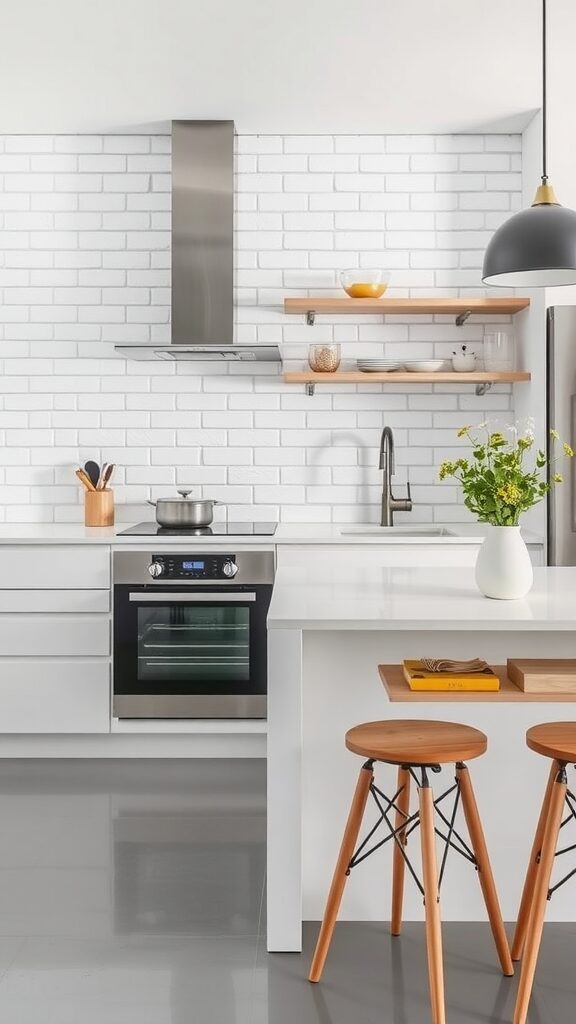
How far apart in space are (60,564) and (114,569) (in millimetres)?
231

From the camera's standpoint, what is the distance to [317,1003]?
2.25 m

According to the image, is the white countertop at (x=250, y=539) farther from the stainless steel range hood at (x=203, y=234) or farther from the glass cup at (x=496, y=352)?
the stainless steel range hood at (x=203, y=234)

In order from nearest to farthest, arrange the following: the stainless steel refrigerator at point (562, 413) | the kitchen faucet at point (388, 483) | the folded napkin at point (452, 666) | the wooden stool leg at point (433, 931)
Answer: the wooden stool leg at point (433, 931) → the folded napkin at point (452, 666) → the stainless steel refrigerator at point (562, 413) → the kitchen faucet at point (388, 483)

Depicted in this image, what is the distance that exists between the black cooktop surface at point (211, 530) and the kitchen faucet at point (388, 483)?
55 cm

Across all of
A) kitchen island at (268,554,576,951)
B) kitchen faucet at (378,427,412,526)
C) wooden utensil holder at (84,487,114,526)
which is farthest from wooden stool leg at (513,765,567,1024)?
wooden utensil holder at (84,487,114,526)

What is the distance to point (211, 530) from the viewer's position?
14.2 feet

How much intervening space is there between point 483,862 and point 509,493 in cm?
91

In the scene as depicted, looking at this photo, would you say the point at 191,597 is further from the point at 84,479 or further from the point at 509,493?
Result: the point at 509,493

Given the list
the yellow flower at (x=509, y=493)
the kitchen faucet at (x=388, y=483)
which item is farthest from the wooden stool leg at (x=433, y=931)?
the kitchen faucet at (x=388, y=483)

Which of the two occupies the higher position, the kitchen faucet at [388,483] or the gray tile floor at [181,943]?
the kitchen faucet at [388,483]

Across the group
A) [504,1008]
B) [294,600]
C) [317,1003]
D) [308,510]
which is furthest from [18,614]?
[504,1008]

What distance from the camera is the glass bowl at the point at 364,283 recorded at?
451cm

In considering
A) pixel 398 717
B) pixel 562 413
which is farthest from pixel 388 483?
pixel 398 717

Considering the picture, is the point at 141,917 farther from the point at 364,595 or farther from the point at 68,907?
the point at 364,595
